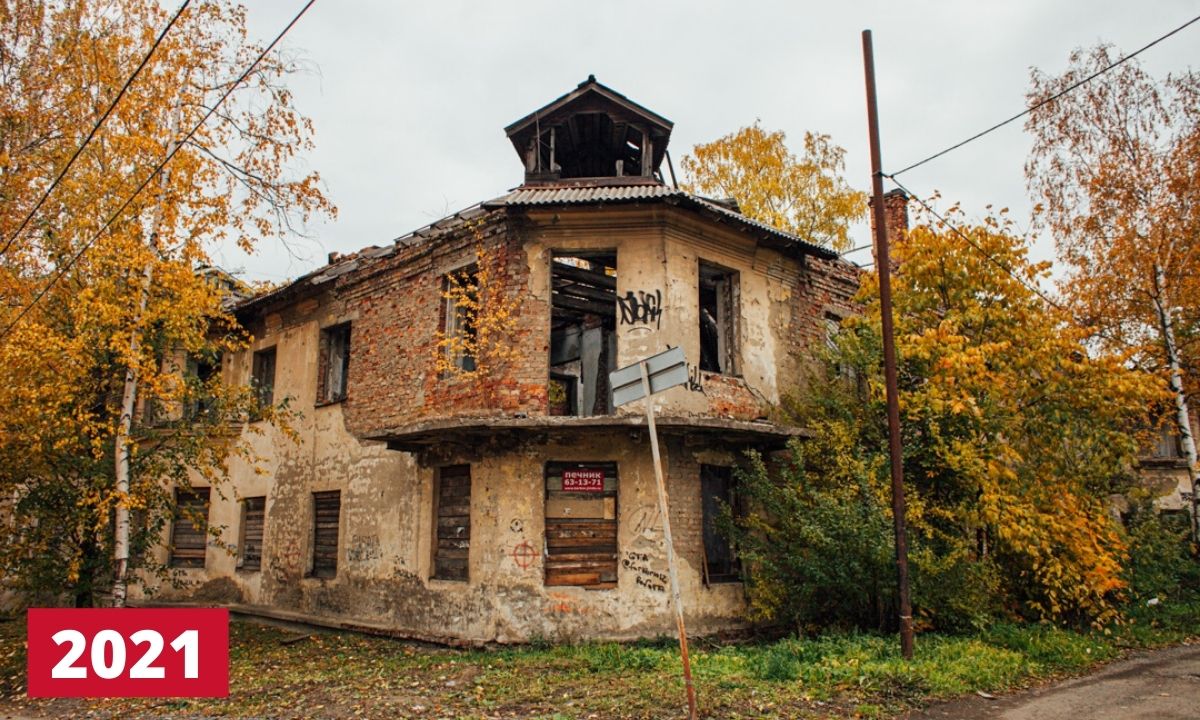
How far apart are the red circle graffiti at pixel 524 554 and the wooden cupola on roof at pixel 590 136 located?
249 inches

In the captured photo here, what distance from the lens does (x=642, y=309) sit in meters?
11.9

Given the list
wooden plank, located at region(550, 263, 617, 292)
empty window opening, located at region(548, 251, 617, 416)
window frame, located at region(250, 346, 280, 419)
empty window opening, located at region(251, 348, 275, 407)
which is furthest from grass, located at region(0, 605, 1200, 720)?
empty window opening, located at region(251, 348, 275, 407)

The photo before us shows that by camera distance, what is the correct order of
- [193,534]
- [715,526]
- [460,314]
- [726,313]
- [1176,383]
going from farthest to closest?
[193,534] → [1176,383] → [726,313] → [460,314] → [715,526]

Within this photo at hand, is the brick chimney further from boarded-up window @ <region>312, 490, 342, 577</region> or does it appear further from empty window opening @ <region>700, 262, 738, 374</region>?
boarded-up window @ <region>312, 490, 342, 577</region>

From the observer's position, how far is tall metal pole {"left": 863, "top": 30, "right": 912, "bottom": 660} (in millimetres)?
9234

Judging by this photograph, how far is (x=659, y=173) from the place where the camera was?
581 inches

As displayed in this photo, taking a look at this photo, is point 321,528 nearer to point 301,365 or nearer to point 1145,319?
point 301,365

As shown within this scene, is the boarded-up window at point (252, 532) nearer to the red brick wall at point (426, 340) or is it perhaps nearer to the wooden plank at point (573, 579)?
the red brick wall at point (426, 340)

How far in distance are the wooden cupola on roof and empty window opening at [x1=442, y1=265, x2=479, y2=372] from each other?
2154 mm

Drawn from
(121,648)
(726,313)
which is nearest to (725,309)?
(726,313)

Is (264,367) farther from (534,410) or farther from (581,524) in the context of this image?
(581,524)

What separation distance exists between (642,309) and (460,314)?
10.0 feet

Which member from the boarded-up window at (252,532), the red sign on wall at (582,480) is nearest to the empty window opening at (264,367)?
the boarded-up window at (252,532)

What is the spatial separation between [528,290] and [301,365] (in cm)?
636
